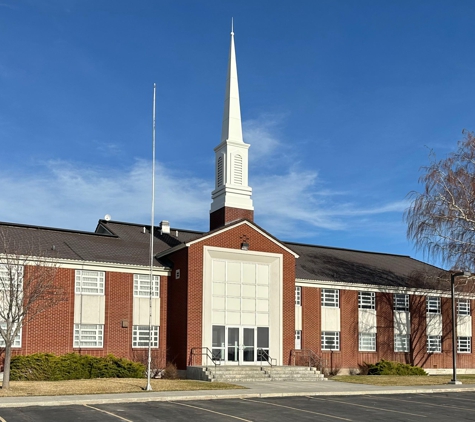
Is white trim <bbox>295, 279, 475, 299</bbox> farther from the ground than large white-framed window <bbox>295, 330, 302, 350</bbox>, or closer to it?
farther from the ground

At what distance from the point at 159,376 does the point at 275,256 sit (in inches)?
366

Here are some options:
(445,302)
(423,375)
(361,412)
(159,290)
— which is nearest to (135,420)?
(361,412)

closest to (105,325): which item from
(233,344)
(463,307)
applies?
(233,344)

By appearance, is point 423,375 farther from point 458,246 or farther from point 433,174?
point 433,174

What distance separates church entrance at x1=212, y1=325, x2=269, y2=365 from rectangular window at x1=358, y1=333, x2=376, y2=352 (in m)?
7.56

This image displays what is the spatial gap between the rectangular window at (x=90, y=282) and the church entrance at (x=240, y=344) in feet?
21.2

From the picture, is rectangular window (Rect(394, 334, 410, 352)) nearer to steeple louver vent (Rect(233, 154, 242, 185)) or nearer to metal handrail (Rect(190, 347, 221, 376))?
metal handrail (Rect(190, 347, 221, 376))

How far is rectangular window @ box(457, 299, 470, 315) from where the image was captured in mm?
44062

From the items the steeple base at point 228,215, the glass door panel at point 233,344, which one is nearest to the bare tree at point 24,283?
the glass door panel at point 233,344

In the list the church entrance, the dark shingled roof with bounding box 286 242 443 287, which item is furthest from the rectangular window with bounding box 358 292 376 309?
the church entrance

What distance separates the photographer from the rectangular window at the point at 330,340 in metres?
38.9

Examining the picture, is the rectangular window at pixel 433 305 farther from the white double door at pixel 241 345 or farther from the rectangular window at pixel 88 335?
the rectangular window at pixel 88 335

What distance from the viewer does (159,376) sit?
33.1 meters

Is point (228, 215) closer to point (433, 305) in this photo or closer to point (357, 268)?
point (357, 268)
